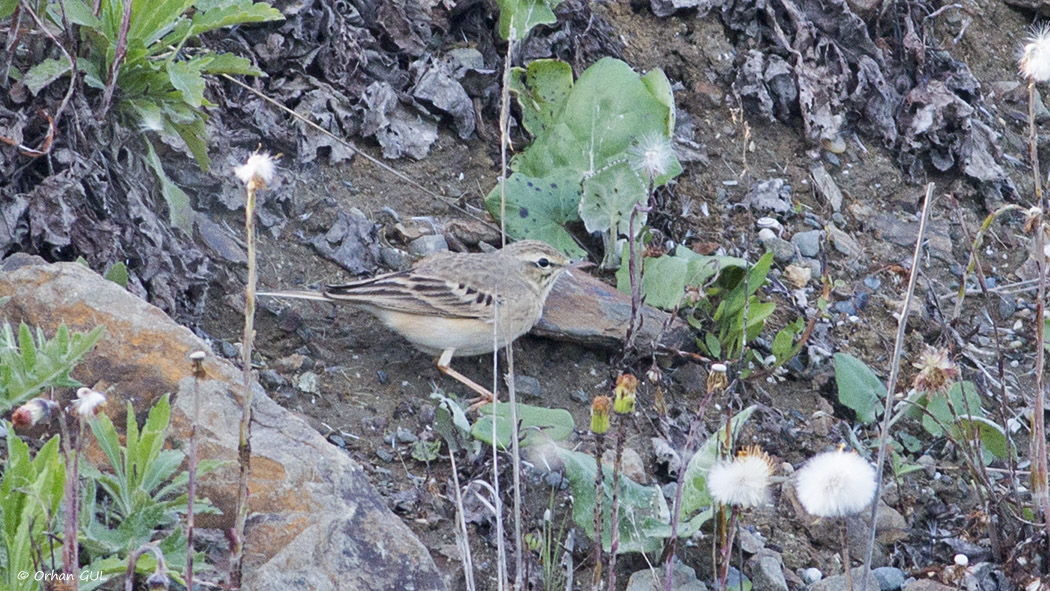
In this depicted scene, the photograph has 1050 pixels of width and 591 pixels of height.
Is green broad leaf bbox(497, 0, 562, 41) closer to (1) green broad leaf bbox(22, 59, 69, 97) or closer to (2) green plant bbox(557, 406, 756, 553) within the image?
(1) green broad leaf bbox(22, 59, 69, 97)

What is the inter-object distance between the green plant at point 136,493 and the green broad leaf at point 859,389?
11.7 feet

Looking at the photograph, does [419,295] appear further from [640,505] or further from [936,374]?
[936,374]

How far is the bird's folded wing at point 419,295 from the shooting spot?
600 centimetres

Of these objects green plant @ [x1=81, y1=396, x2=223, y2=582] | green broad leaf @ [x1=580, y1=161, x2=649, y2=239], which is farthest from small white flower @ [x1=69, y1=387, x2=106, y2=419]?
green broad leaf @ [x1=580, y1=161, x2=649, y2=239]

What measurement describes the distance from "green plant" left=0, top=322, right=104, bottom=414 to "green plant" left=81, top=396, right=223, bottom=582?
0.27 m

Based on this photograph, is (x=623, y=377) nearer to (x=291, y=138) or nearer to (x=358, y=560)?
(x=358, y=560)

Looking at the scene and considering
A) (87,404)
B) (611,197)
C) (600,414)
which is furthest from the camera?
(611,197)

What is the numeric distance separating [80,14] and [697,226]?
386 centimetres

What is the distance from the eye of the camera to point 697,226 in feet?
24.4

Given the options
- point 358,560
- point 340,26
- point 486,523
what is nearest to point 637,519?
point 486,523

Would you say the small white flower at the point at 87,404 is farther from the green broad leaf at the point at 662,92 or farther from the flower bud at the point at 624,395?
the green broad leaf at the point at 662,92

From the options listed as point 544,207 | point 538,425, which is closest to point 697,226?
point 544,207

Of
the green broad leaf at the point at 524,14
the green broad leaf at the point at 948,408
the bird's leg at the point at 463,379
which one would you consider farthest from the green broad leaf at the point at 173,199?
the green broad leaf at the point at 948,408

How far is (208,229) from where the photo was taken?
6.23 metres
